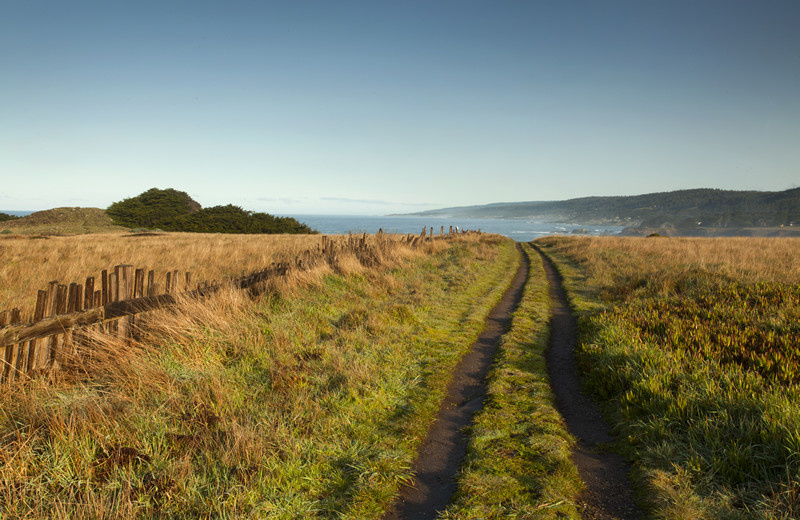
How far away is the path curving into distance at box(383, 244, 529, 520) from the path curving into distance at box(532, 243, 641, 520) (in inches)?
44.2

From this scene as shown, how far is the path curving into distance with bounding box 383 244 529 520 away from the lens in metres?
3.32

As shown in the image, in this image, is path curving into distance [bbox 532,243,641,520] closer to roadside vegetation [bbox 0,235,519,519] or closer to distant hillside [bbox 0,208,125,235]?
roadside vegetation [bbox 0,235,519,519]

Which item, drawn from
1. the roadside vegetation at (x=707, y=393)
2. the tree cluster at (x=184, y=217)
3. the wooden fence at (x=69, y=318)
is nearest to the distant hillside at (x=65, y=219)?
the tree cluster at (x=184, y=217)

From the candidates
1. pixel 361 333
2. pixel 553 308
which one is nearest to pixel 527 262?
pixel 553 308

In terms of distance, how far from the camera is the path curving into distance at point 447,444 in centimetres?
332

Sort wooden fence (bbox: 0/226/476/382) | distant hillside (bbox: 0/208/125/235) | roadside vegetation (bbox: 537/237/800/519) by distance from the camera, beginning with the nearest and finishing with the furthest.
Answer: roadside vegetation (bbox: 537/237/800/519) < wooden fence (bbox: 0/226/476/382) < distant hillside (bbox: 0/208/125/235)

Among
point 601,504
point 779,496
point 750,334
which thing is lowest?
point 601,504

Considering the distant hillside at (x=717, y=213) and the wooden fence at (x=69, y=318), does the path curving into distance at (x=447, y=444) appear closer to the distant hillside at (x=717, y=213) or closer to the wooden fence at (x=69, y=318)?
the wooden fence at (x=69, y=318)

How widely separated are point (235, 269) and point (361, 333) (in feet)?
30.9

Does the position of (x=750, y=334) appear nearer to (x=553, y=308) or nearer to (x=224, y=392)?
(x=553, y=308)

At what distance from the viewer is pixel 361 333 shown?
721 cm

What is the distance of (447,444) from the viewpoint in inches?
168

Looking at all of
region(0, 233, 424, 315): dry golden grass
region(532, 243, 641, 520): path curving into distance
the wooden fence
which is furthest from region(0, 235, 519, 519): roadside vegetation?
region(0, 233, 424, 315): dry golden grass

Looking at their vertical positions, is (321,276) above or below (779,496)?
above
